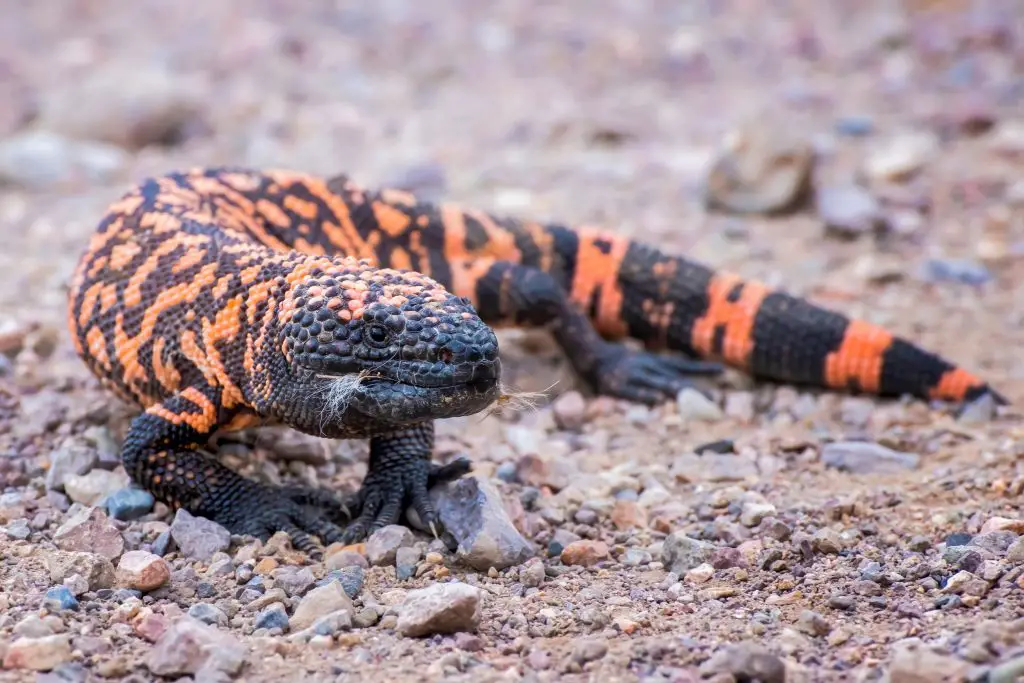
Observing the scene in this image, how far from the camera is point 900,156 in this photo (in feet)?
17.1

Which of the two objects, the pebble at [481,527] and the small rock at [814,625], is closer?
the small rock at [814,625]

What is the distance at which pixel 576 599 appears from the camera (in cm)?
243

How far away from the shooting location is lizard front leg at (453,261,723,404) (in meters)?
3.88

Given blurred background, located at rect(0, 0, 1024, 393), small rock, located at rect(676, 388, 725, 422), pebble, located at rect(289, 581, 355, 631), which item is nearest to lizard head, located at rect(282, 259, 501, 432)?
pebble, located at rect(289, 581, 355, 631)

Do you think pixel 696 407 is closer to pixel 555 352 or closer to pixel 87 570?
pixel 555 352

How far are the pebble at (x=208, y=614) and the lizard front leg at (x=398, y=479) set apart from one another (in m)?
0.48

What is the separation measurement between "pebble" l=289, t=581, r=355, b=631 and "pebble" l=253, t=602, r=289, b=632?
16mm

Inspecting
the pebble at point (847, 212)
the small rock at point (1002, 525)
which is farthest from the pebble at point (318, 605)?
the pebble at point (847, 212)

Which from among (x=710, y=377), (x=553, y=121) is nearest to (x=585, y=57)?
(x=553, y=121)

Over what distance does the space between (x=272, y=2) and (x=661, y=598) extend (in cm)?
651

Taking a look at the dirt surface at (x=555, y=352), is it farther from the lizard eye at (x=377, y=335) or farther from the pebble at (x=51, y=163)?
the lizard eye at (x=377, y=335)

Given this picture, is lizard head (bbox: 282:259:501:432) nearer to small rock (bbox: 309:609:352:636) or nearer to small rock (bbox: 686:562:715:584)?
small rock (bbox: 309:609:352:636)

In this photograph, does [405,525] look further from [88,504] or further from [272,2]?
[272,2]

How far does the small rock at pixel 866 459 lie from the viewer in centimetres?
317
